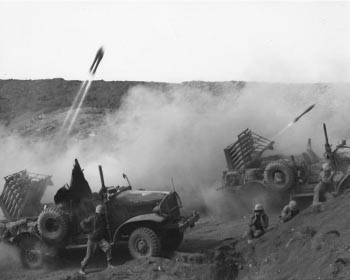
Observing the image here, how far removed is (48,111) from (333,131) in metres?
18.7

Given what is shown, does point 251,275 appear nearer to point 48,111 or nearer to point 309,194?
point 309,194

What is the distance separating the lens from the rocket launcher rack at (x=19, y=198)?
13.5 m

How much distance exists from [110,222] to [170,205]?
55.2 inches

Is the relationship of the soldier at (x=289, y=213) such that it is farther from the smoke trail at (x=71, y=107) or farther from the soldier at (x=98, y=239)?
the smoke trail at (x=71, y=107)

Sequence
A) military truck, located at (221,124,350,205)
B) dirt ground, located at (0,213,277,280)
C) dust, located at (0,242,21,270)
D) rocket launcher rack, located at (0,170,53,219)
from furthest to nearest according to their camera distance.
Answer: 1. military truck, located at (221,124,350,205)
2. rocket launcher rack, located at (0,170,53,219)
3. dust, located at (0,242,21,270)
4. dirt ground, located at (0,213,277,280)

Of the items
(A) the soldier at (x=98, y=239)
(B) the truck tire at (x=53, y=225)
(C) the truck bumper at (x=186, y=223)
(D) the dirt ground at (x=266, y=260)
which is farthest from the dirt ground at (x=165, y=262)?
(B) the truck tire at (x=53, y=225)

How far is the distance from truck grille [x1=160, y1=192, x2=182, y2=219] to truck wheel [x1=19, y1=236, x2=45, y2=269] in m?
3.11

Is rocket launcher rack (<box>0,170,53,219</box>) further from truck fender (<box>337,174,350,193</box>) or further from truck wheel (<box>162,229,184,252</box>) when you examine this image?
truck fender (<box>337,174,350,193</box>)

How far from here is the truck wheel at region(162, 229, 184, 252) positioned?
40.0 feet

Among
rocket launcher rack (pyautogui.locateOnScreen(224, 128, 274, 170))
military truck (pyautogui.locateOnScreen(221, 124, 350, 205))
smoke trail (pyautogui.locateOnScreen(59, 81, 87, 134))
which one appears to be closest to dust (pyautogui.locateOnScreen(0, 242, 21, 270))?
military truck (pyautogui.locateOnScreen(221, 124, 350, 205))

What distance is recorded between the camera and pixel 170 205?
12.1 metres

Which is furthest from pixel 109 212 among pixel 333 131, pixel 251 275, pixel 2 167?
pixel 333 131

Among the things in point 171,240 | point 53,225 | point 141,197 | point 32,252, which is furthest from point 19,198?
point 171,240

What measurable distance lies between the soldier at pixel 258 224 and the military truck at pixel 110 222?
1.49 m
